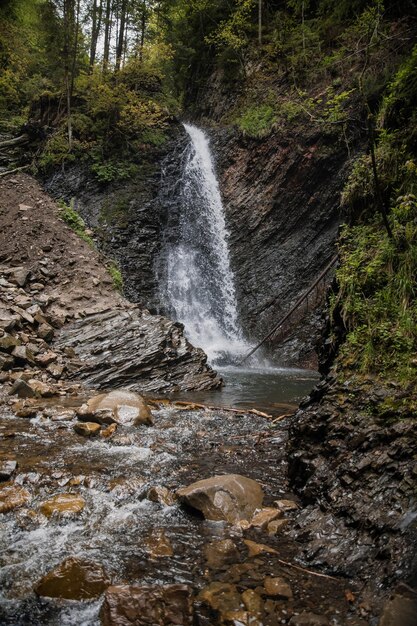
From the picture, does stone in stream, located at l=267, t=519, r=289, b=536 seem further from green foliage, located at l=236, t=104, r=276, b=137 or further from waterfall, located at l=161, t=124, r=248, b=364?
green foliage, located at l=236, t=104, r=276, b=137

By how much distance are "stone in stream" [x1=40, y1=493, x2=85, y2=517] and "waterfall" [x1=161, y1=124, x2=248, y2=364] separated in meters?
8.39

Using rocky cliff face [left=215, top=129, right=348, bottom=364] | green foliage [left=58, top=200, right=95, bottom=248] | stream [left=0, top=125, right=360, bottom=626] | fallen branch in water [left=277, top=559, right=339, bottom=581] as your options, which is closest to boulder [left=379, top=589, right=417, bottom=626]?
stream [left=0, top=125, right=360, bottom=626]

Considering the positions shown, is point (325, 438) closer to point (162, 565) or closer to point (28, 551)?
point (162, 565)

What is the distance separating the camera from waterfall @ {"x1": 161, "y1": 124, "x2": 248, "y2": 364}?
13.1 m

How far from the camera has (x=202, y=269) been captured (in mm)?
14539

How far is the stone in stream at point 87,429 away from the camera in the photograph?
5.03 m

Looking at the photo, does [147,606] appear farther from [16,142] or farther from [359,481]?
[16,142]

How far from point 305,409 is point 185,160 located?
14873mm

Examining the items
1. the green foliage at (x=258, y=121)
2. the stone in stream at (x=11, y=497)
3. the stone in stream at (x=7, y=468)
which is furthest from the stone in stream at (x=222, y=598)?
the green foliage at (x=258, y=121)

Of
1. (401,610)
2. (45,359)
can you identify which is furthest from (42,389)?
(401,610)

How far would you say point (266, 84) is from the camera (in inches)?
685

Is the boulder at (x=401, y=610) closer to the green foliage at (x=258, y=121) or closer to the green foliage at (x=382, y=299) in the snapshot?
the green foliage at (x=382, y=299)

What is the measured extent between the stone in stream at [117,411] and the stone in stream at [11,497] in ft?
6.15

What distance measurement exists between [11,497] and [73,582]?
1307mm
